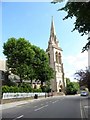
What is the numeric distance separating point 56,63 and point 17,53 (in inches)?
2142

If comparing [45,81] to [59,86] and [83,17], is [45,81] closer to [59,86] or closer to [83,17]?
[59,86]

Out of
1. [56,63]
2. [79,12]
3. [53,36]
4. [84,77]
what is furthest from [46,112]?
[53,36]

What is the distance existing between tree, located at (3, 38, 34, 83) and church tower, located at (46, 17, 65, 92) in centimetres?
4880

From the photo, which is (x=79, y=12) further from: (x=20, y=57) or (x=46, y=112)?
(x=20, y=57)

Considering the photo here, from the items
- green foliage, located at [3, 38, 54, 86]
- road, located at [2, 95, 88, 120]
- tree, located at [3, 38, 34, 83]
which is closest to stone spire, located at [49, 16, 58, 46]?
green foliage, located at [3, 38, 54, 86]

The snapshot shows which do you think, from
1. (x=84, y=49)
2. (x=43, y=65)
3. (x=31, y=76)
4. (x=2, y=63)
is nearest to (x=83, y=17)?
(x=84, y=49)

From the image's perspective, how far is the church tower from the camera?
124050mm

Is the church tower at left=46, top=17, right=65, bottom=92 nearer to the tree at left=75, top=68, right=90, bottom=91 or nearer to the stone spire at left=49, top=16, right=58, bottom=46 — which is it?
the stone spire at left=49, top=16, right=58, bottom=46

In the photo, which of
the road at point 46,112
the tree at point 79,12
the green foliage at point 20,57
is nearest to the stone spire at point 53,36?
the green foliage at point 20,57

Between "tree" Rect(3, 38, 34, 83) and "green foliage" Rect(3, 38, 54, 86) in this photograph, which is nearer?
"green foliage" Rect(3, 38, 54, 86)

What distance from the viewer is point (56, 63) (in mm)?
127125

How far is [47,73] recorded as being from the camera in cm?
8950

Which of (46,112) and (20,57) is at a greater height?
(20,57)

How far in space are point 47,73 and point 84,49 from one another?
7390cm
